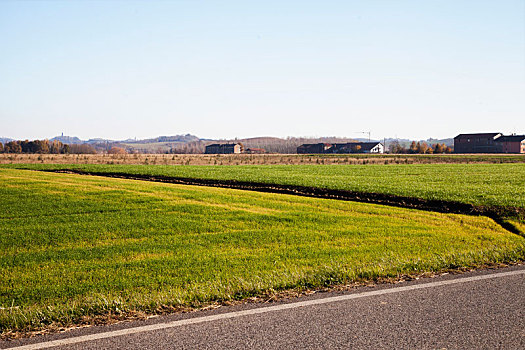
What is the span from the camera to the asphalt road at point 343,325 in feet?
14.9

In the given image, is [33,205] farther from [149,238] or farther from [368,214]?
[368,214]

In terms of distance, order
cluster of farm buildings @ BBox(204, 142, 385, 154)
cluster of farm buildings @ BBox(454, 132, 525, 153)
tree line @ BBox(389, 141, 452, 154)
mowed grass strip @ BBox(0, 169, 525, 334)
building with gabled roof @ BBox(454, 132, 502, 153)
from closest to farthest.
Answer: mowed grass strip @ BBox(0, 169, 525, 334), cluster of farm buildings @ BBox(454, 132, 525, 153), building with gabled roof @ BBox(454, 132, 502, 153), tree line @ BBox(389, 141, 452, 154), cluster of farm buildings @ BBox(204, 142, 385, 154)

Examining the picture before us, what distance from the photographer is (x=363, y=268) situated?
7.51 metres

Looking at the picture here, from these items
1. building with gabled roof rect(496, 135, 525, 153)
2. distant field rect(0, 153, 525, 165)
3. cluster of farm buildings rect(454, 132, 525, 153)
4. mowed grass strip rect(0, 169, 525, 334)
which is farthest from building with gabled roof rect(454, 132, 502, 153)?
mowed grass strip rect(0, 169, 525, 334)

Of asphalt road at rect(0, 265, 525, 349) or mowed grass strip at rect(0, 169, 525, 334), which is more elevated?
asphalt road at rect(0, 265, 525, 349)

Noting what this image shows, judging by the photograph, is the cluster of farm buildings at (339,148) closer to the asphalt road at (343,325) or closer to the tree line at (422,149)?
the tree line at (422,149)

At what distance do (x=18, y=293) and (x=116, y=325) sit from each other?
118 inches

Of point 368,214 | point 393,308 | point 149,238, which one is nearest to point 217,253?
point 149,238

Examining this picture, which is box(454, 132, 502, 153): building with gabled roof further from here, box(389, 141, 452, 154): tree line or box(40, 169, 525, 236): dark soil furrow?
box(40, 169, 525, 236): dark soil furrow

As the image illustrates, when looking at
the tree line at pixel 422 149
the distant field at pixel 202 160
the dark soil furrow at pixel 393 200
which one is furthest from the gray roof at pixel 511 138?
the dark soil furrow at pixel 393 200

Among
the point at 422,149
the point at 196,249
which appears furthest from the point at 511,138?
the point at 196,249

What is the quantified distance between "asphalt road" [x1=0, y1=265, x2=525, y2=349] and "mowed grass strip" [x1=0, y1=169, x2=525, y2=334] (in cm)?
70

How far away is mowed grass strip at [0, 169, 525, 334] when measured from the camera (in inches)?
259

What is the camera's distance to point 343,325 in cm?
499
